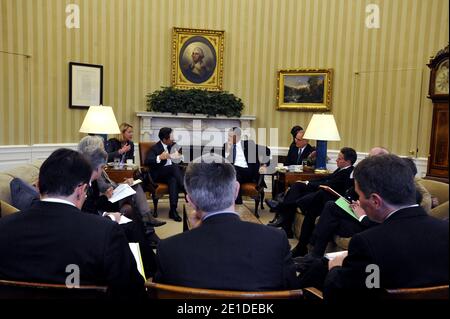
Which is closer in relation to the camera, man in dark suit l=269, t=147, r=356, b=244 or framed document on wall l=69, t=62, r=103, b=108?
man in dark suit l=269, t=147, r=356, b=244

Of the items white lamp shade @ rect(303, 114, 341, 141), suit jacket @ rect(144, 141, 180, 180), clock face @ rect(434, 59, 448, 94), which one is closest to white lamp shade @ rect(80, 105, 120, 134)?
suit jacket @ rect(144, 141, 180, 180)

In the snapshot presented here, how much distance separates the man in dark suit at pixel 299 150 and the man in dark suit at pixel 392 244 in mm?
4963

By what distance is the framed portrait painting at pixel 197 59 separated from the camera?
818 cm

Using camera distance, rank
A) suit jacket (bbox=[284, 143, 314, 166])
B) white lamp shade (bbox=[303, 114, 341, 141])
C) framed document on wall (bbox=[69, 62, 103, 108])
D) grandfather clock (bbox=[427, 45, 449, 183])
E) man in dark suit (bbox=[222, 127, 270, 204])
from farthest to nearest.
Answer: framed document on wall (bbox=[69, 62, 103, 108]) → suit jacket (bbox=[284, 143, 314, 166]) → man in dark suit (bbox=[222, 127, 270, 204]) → grandfather clock (bbox=[427, 45, 449, 183]) → white lamp shade (bbox=[303, 114, 341, 141])

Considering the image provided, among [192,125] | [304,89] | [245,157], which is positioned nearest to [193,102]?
[192,125]

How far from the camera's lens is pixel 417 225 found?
1768mm

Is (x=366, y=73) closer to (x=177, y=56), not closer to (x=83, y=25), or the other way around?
(x=177, y=56)

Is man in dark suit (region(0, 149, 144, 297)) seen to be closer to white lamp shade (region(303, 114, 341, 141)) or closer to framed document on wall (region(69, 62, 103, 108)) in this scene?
white lamp shade (region(303, 114, 341, 141))

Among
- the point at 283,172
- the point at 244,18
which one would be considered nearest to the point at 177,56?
the point at 244,18

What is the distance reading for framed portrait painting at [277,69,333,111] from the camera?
818 cm

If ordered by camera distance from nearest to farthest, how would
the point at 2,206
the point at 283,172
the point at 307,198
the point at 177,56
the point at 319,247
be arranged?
the point at 2,206 → the point at 319,247 → the point at 307,198 → the point at 283,172 → the point at 177,56

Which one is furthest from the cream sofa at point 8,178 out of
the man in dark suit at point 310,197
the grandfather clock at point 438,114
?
the grandfather clock at point 438,114

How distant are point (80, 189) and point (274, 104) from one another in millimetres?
6868

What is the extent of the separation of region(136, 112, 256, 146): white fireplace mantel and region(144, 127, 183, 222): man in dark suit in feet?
4.77
